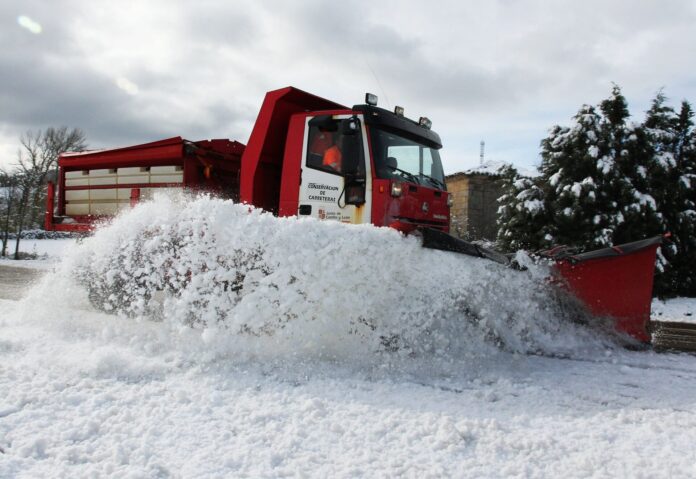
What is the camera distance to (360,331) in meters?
3.70

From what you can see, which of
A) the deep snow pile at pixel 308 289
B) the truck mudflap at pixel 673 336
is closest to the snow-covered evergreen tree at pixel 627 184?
the truck mudflap at pixel 673 336

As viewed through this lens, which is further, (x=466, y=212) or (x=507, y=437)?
(x=466, y=212)

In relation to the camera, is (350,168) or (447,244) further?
(350,168)

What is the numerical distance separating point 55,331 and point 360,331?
2736 mm

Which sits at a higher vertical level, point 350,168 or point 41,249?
point 350,168

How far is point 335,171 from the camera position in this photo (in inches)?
186

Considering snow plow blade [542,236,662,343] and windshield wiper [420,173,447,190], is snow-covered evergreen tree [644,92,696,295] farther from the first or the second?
windshield wiper [420,173,447,190]

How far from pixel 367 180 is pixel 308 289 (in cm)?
147

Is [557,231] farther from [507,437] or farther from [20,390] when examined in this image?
[20,390]

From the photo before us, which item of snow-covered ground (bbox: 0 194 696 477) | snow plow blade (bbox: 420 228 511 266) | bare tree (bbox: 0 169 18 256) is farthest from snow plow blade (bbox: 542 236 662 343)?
bare tree (bbox: 0 169 18 256)

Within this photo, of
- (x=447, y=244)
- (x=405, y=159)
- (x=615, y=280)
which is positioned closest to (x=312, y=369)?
(x=447, y=244)

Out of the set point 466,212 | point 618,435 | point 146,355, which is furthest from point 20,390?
point 466,212

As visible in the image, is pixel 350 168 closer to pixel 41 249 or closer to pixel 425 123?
pixel 425 123

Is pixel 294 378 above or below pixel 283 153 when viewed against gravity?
below
